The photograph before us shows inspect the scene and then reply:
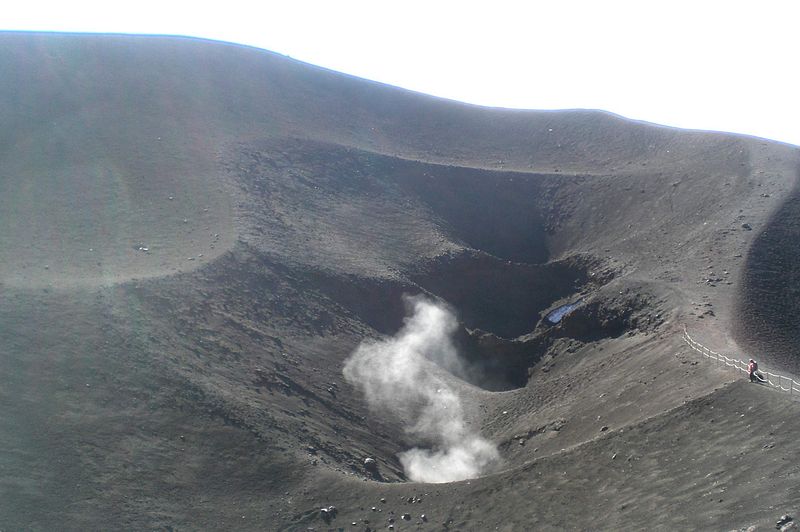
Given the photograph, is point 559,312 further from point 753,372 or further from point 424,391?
point 753,372

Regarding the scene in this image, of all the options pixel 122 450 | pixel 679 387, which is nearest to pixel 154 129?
pixel 122 450

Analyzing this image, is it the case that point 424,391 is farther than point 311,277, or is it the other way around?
point 311,277

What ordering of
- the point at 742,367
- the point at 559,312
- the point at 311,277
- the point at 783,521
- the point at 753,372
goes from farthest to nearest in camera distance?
the point at 559,312
the point at 311,277
the point at 742,367
the point at 753,372
the point at 783,521

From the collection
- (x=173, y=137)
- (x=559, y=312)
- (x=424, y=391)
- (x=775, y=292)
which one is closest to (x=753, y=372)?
(x=775, y=292)

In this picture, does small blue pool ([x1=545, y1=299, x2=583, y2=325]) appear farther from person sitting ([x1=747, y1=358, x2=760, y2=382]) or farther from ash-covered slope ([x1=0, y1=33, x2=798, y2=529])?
person sitting ([x1=747, y1=358, x2=760, y2=382])

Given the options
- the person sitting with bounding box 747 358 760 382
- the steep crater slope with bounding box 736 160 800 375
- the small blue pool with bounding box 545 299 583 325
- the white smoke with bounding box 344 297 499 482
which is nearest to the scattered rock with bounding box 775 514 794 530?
the person sitting with bounding box 747 358 760 382

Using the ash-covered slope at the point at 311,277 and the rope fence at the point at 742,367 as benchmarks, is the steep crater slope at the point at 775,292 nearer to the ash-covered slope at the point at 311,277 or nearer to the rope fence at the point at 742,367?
the ash-covered slope at the point at 311,277

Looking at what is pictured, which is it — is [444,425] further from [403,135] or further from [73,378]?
[403,135]
